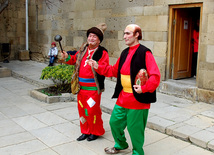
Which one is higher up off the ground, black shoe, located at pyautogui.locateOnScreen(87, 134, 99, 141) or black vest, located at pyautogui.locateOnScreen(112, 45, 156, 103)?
black vest, located at pyautogui.locateOnScreen(112, 45, 156, 103)

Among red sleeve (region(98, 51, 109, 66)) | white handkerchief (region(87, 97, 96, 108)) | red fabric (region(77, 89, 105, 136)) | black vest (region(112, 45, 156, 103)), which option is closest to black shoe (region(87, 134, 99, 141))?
red fabric (region(77, 89, 105, 136))

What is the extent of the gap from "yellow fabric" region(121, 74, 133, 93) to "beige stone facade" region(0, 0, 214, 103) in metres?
3.33

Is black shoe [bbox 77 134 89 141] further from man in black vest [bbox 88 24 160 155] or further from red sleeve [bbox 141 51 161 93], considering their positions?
red sleeve [bbox 141 51 161 93]

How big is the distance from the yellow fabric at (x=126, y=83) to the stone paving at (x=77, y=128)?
1.00 m

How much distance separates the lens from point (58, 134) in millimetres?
4637

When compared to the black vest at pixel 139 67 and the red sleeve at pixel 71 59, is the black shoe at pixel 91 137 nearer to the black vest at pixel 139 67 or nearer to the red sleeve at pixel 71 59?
the red sleeve at pixel 71 59

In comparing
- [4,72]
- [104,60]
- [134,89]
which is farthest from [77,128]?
[4,72]

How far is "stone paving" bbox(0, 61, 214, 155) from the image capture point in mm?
4098

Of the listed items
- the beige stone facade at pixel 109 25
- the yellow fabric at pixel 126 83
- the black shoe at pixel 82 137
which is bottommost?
the black shoe at pixel 82 137

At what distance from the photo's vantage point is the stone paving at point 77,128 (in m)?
4.10

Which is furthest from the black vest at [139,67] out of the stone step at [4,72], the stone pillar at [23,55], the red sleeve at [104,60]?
the stone pillar at [23,55]

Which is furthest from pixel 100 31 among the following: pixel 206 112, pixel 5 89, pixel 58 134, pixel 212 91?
pixel 5 89

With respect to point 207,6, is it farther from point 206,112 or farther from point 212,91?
point 206,112

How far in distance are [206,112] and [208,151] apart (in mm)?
1628
